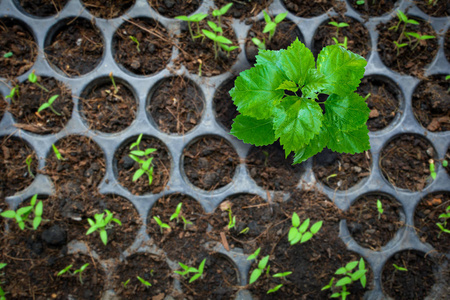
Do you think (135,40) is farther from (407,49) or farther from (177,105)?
(407,49)

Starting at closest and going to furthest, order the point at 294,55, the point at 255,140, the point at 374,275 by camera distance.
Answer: the point at 294,55 → the point at 255,140 → the point at 374,275

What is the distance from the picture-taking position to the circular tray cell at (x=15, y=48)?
5.15 ft

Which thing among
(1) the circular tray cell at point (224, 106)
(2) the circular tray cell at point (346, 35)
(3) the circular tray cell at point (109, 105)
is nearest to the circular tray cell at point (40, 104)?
(3) the circular tray cell at point (109, 105)

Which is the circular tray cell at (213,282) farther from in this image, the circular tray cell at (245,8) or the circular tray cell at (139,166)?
the circular tray cell at (245,8)

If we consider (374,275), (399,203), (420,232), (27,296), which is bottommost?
(27,296)

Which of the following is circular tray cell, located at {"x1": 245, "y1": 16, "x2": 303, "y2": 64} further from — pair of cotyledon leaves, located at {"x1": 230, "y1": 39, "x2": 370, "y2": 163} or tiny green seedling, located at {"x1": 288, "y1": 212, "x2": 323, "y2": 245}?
tiny green seedling, located at {"x1": 288, "y1": 212, "x2": 323, "y2": 245}

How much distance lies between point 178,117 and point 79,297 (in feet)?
3.27

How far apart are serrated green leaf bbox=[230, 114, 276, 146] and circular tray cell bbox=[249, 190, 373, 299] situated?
53 centimetres

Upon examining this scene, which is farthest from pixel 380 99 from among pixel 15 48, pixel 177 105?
pixel 15 48

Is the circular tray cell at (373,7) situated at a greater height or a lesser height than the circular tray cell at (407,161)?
greater

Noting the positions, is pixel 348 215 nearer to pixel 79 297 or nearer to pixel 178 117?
pixel 178 117

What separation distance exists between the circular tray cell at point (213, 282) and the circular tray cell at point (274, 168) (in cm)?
43

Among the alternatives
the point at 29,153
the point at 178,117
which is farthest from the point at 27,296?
the point at 178,117

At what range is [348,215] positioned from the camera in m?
1.53
